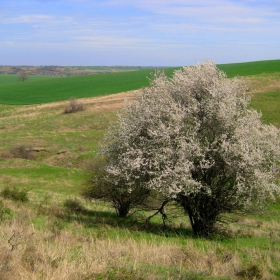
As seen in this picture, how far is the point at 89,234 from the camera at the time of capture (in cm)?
1183

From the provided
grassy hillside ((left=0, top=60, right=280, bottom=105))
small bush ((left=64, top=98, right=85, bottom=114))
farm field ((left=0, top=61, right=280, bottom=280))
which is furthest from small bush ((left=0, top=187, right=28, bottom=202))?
grassy hillside ((left=0, top=60, right=280, bottom=105))

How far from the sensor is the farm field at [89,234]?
7.04m

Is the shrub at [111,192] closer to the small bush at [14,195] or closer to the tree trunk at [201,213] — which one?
the tree trunk at [201,213]

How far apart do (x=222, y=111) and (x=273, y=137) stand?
2649 millimetres

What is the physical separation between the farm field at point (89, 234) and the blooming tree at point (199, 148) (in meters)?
1.76

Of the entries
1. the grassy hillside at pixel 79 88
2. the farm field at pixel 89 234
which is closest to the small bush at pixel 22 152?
the farm field at pixel 89 234

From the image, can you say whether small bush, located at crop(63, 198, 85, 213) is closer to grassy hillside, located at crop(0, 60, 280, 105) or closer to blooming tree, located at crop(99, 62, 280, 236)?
blooming tree, located at crop(99, 62, 280, 236)

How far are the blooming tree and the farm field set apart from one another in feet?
5.77

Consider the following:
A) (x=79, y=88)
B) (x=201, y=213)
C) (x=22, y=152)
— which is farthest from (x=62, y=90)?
(x=201, y=213)

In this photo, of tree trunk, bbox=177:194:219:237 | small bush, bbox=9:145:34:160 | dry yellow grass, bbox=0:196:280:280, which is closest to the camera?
dry yellow grass, bbox=0:196:280:280

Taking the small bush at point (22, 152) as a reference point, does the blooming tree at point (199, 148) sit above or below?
above

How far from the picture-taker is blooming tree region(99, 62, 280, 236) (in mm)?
14906

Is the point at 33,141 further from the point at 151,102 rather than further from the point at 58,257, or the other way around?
the point at 58,257

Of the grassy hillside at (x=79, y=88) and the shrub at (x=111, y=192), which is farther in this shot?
the grassy hillside at (x=79, y=88)
